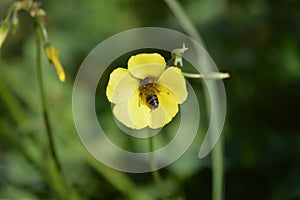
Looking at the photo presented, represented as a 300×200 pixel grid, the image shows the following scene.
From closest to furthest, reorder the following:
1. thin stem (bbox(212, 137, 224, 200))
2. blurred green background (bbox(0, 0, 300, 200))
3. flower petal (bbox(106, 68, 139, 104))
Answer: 1. flower petal (bbox(106, 68, 139, 104))
2. thin stem (bbox(212, 137, 224, 200))
3. blurred green background (bbox(0, 0, 300, 200))

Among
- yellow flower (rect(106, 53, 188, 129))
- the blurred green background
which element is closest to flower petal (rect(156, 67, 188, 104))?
yellow flower (rect(106, 53, 188, 129))

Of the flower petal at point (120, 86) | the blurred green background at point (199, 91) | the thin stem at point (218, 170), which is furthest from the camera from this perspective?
the blurred green background at point (199, 91)

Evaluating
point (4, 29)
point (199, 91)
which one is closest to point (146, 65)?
point (4, 29)

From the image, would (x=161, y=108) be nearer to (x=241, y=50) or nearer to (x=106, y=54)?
(x=241, y=50)

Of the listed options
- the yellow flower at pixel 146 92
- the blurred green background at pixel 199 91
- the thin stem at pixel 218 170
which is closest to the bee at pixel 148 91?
the yellow flower at pixel 146 92

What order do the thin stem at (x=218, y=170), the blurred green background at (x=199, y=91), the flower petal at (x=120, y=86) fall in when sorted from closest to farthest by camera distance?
the flower petal at (x=120, y=86)
the thin stem at (x=218, y=170)
the blurred green background at (x=199, y=91)

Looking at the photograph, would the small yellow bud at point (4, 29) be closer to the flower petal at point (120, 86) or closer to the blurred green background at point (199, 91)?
the flower petal at point (120, 86)

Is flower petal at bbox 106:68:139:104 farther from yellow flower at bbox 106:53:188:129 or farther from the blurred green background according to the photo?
the blurred green background

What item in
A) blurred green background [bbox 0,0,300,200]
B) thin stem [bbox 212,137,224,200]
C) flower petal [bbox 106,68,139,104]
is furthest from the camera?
blurred green background [bbox 0,0,300,200]

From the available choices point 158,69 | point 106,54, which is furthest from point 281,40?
point 158,69
